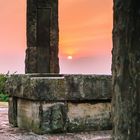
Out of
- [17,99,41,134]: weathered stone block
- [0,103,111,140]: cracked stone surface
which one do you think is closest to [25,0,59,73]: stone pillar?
[17,99,41,134]: weathered stone block

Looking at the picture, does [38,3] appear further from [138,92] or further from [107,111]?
[138,92]

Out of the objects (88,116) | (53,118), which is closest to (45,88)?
(53,118)

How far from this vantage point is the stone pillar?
11.3 m

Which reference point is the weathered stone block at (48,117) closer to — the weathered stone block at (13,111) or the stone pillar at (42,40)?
the weathered stone block at (13,111)

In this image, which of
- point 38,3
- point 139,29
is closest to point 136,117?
point 139,29

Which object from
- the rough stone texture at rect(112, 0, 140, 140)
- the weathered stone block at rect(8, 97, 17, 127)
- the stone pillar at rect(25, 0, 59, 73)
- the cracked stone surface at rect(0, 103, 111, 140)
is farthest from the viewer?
the stone pillar at rect(25, 0, 59, 73)

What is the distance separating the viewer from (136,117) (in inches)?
72.4

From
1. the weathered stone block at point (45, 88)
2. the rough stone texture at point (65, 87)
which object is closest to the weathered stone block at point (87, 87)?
the rough stone texture at point (65, 87)

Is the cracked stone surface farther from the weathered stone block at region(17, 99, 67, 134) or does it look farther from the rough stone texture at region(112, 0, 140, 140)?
the rough stone texture at region(112, 0, 140, 140)

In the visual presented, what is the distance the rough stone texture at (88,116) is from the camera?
5.64 meters

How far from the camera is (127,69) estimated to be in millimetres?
1857

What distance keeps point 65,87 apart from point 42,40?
612 cm

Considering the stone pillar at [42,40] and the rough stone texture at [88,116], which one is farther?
the stone pillar at [42,40]

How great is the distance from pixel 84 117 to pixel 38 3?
19.4ft
